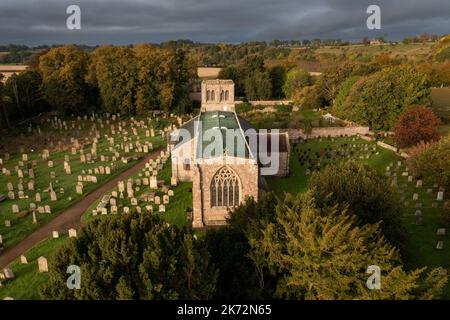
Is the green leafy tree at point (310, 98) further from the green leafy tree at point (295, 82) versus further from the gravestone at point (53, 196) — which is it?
the gravestone at point (53, 196)

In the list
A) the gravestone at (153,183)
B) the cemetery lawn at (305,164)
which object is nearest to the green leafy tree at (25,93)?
the gravestone at (153,183)

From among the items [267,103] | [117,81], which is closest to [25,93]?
[117,81]

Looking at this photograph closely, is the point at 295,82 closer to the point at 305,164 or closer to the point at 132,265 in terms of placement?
the point at 305,164

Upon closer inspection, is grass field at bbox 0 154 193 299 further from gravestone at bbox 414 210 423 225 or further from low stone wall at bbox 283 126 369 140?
low stone wall at bbox 283 126 369 140

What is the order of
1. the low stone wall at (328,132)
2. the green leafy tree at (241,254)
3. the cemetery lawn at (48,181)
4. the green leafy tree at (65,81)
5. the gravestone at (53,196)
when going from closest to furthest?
the green leafy tree at (241,254) < the cemetery lawn at (48,181) < the gravestone at (53,196) < the low stone wall at (328,132) < the green leafy tree at (65,81)

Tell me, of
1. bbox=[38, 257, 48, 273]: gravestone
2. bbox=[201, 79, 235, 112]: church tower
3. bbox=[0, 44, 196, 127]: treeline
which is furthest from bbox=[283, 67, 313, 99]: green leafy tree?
bbox=[38, 257, 48, 273]: gravestone
